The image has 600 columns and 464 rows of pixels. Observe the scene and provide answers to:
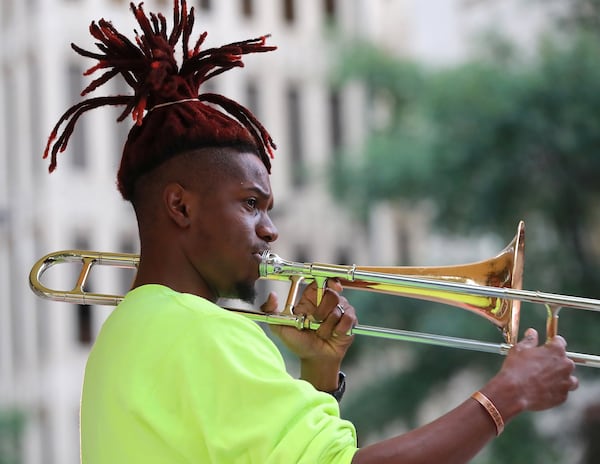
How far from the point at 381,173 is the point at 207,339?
16.4 metres

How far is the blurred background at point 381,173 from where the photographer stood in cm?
1612

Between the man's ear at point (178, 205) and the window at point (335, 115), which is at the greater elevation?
the man's ear at point (178, 205)

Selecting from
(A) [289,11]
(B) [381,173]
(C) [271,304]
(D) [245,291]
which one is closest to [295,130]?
(A) [289,11]

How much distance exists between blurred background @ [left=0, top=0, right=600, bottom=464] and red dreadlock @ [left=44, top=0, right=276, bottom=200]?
11961 mm

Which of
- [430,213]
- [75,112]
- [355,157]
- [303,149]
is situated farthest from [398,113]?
[75,112]

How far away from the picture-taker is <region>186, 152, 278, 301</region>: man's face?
107 inches

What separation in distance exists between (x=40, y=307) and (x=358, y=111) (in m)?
8.40

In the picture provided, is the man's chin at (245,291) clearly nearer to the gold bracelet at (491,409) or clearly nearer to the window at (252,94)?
the gold bracelet at (491,409)

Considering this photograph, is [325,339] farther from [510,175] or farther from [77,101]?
[77,101]

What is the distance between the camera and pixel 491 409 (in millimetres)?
2424

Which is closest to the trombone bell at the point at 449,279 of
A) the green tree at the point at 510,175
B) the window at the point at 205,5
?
the green tree at the point at 510,175

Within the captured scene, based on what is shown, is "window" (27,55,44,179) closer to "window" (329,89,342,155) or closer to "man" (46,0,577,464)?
"window" (329,89,342,155)

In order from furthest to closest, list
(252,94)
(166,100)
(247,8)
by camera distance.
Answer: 1. (247,8)
2. (252,94)
3. (166,100)

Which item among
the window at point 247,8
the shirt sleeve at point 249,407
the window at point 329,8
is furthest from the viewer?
the window at point 329,8
